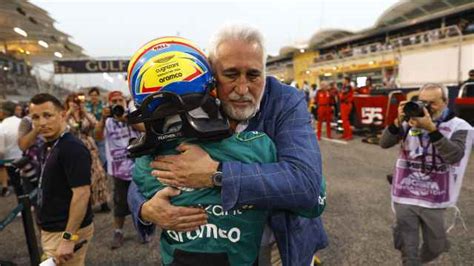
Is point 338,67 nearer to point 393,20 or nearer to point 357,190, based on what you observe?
point 393,20

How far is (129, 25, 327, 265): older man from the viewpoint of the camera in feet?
3.45

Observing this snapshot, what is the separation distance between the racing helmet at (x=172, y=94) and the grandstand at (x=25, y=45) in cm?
1318

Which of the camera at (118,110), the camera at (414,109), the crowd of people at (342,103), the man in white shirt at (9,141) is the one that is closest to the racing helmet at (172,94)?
the camera at (414,109)

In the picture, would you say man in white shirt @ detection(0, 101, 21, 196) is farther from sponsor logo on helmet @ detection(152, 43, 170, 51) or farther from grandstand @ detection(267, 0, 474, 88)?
sponsor logo on helmet @ detection(152, 43, 170, 51)

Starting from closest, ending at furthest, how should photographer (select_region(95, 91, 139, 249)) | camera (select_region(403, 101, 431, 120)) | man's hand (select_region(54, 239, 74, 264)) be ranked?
1. man's hand (select_region(54, 239, 74, 264))
2. camera (select_region(403, 101, 431, 120))
3. photographer (select_region(95, 91, 139, 249))

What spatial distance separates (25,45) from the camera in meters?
20.5

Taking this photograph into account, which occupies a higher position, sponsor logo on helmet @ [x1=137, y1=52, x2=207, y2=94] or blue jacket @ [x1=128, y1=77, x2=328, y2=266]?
sponsor logo on helmet @ [x1=137, y1=52, x2=207, y2=94]

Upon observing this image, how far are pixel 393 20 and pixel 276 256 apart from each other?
38.2m

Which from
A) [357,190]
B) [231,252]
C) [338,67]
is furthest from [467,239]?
[338,67]

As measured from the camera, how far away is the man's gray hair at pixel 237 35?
1211mm

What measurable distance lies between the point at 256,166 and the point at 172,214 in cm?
34

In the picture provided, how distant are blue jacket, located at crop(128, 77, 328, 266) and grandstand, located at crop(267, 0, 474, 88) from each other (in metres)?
1.99

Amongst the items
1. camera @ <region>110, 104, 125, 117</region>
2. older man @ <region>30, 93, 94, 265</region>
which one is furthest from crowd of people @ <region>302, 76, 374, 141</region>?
older man @ <region>30, 93, 94, 265</region>

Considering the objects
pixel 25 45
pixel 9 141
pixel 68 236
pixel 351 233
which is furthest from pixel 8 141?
pixel 25 45
